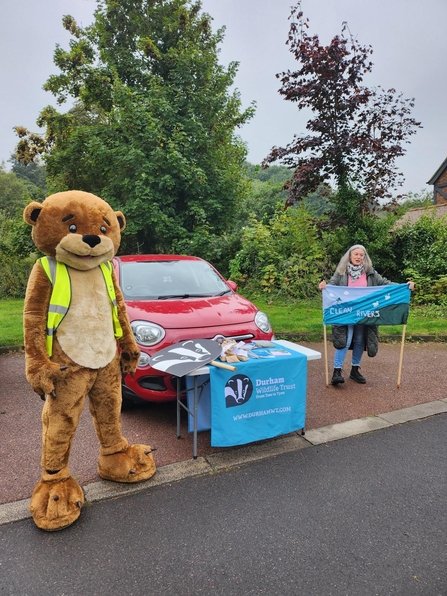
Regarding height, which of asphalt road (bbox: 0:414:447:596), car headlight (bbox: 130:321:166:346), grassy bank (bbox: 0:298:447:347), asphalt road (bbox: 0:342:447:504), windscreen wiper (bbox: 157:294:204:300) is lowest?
asphalt road (bbox: 0:414:447:596)

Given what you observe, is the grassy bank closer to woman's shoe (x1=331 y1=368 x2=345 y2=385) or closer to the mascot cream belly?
woman's shoe (x1=331 y1=368 x2=345 y2=385)

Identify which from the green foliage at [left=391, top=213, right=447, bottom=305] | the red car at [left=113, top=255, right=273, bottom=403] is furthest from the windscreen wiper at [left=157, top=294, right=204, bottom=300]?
the green foliage at [left=391, top=213, right=447, bottom=305]

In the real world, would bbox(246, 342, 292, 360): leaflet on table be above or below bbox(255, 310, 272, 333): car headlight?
below

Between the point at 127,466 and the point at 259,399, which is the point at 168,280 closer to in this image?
the point at 259,399

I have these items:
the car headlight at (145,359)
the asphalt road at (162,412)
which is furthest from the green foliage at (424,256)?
the car headlight at (145,359)

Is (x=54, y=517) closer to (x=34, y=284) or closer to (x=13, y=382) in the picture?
(x=34, y=284)

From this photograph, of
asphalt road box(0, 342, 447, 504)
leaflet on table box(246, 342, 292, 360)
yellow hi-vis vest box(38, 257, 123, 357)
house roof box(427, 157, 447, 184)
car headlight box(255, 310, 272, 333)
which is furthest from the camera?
house roof box(427, 157, 447, 184)

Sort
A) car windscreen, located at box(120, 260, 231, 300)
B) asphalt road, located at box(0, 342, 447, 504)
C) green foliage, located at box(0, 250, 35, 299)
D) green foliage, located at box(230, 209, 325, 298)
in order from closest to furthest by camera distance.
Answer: asphalt road, located at box(0, 342, 447, 504) → car windscreen, located at box(120, 260, 231, 300) → green foliage, located at box(230, 209, 325, 298) → green foliage, located at box(0, 250, 35, 299)

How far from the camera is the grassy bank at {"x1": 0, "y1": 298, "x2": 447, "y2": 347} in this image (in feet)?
25.6

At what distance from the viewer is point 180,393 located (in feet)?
12.4

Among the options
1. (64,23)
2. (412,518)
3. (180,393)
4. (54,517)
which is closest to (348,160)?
(180,393)

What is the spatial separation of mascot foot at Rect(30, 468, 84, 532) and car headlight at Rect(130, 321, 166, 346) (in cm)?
143

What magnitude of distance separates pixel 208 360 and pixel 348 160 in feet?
30.0

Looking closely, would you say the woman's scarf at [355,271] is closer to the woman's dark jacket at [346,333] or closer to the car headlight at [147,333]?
the woman's dark jacket at [346,333]
